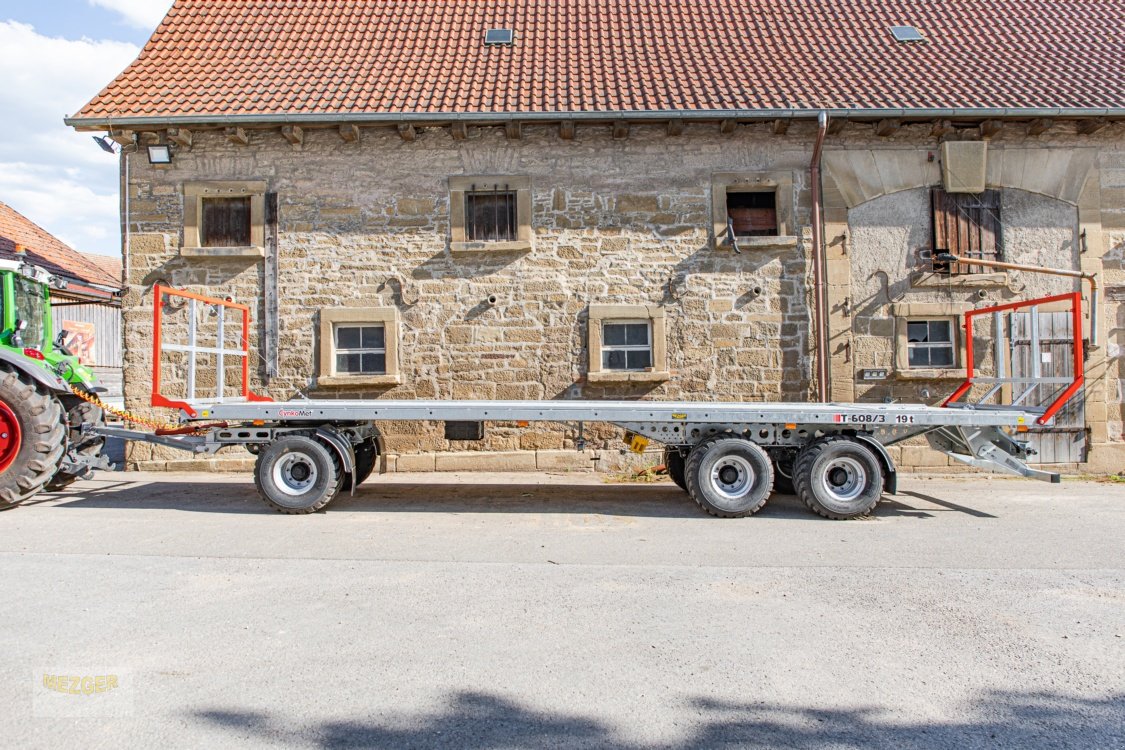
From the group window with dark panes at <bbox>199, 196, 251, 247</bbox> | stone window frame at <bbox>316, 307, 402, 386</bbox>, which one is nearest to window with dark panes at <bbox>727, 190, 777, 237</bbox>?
stone window frame at <bbox>316, 307, 402, 386</bbox>

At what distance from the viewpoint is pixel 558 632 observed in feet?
12.9

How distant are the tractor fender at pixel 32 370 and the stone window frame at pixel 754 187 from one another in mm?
8199

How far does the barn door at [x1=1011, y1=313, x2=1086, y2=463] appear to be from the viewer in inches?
417

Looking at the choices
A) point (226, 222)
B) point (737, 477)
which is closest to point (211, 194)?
point (226, 222)

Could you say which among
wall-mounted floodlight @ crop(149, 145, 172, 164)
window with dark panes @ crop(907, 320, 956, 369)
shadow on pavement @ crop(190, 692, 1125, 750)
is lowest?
shadow on pavement @ crop(190, 692, 1125, 750)

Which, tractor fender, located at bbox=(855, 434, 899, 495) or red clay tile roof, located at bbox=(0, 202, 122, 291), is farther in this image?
red clay tile roof, located at bbox=(0, 202, 122, 291)

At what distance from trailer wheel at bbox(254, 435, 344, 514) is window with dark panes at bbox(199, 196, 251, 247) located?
4698 mm

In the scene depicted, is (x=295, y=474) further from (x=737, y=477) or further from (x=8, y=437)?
(x=737, y=477)

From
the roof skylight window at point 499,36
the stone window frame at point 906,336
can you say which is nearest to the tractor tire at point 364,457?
the roof skylight window at point 499,36

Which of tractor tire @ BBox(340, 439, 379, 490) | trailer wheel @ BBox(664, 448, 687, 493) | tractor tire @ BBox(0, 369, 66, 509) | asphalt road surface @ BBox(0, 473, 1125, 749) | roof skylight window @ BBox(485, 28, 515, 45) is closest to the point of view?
asphalt road surface @ BBox(0, 473, 1125, 749)

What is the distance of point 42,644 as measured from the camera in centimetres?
366

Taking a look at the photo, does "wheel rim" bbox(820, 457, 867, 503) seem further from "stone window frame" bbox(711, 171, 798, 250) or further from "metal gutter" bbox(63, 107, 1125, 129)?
"metal gutter" bbox(63, 107, 1125, 129)

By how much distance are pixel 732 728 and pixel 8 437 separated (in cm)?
750

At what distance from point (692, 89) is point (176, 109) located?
7263 mm
